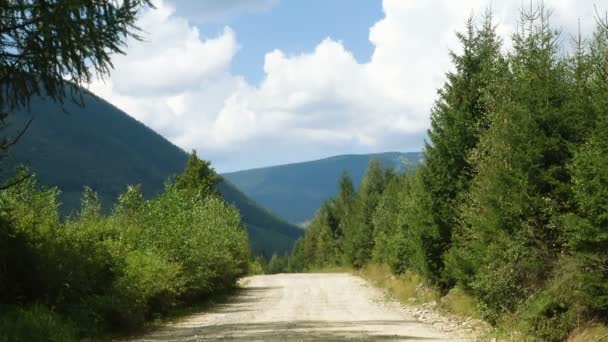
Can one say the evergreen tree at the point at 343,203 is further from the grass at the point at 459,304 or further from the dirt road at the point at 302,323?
the grass at the point at 459,304

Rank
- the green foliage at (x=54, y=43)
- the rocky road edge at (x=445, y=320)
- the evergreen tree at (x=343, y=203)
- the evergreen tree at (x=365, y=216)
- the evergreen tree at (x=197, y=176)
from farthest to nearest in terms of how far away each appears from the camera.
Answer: the evergreen tree at (x=343, y=203)
the evergreen tree at (x=365, y=216)
the evergreen tree at (x=197, y=176)
the rocky road edge at (x=445, y=320)
the green foliage at (x=54, y=43)

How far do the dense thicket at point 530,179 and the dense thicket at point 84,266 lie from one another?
9.78m

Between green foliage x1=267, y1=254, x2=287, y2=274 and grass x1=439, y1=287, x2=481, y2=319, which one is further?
green foliage x1=267, y1=254, x2=287, y2=274

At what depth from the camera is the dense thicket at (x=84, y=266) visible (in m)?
13.3

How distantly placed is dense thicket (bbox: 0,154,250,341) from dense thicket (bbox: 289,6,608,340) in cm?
978

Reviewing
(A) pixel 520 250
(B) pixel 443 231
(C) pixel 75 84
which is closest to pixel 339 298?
(B) pixel 443 231

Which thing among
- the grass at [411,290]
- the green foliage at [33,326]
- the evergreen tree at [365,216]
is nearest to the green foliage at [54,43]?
the green foliage at [33,326]

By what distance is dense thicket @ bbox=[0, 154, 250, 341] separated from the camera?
43.6 feet

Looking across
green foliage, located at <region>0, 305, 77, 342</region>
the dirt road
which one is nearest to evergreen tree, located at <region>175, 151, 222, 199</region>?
the dirt road

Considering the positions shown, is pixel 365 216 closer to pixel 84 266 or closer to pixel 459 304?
pixel 459 304

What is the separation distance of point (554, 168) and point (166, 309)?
1393 centimetres

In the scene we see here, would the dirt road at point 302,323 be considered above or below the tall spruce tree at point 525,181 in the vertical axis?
below

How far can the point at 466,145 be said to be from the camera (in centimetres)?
2223

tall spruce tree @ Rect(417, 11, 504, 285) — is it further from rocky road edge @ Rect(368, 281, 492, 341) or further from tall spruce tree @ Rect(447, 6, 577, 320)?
tall spruce tree @ Rect(447, 6, 577, 320)
